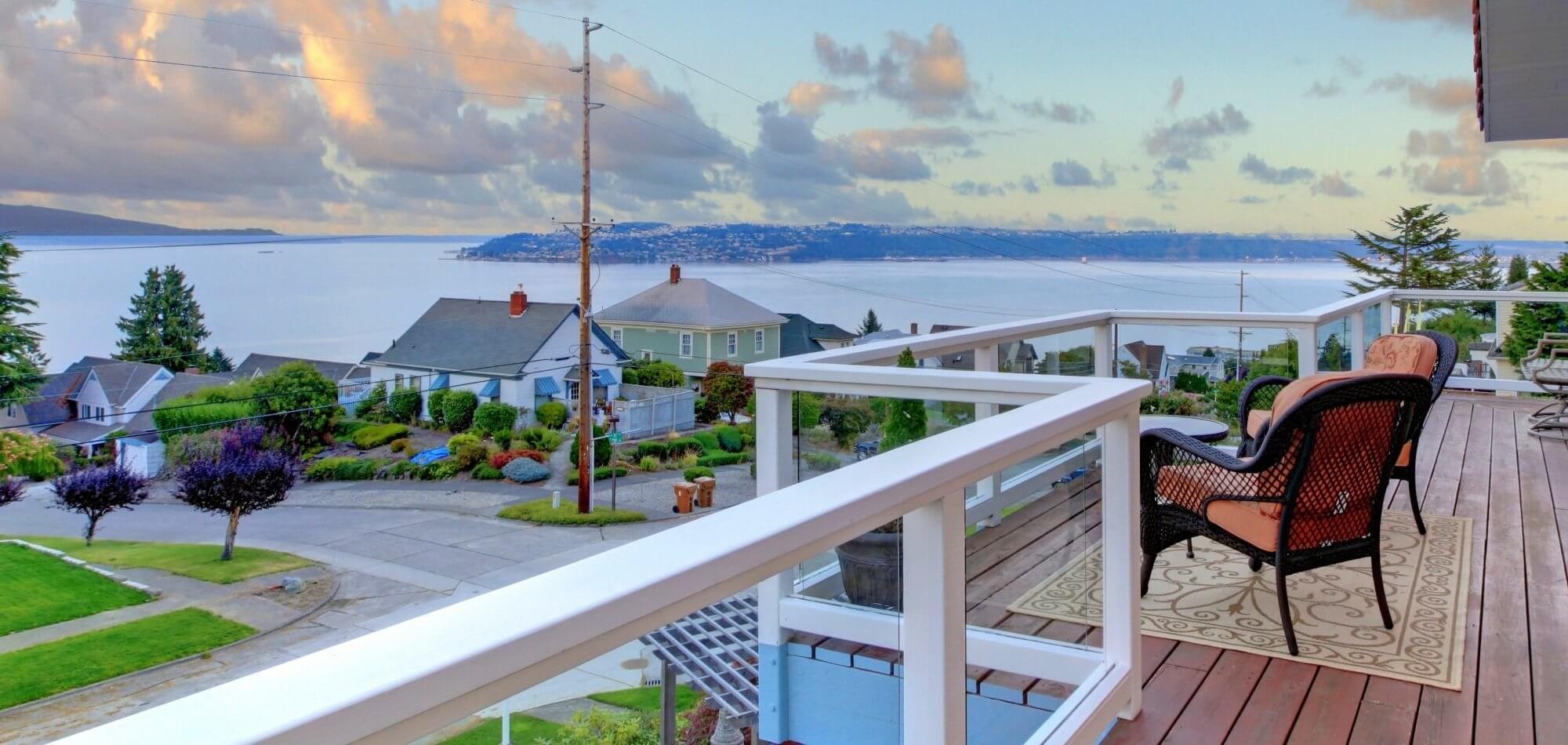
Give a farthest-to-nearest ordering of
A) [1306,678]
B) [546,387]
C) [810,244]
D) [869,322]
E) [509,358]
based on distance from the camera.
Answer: [869,322] → [810,244] → [546,387] → [509,358] → [1306,678]

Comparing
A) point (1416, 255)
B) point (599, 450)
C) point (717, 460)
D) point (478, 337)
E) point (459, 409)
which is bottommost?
point (717, 460)

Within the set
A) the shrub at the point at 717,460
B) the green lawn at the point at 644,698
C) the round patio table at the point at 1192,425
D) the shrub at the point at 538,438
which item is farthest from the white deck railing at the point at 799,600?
the shrub at the point at 538,438

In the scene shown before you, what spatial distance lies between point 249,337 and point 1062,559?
36.5 meters

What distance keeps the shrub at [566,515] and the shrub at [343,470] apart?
4.76 m

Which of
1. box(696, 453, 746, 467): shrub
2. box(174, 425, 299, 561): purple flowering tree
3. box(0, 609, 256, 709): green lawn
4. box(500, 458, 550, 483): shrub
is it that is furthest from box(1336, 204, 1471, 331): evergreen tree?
box(0, 609, 256, 709): green lawn

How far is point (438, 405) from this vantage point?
3192 cm

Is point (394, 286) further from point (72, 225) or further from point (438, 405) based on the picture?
point (72, 225)

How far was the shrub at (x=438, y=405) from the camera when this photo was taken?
3172 cm

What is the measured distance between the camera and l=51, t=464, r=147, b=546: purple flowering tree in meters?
25.3

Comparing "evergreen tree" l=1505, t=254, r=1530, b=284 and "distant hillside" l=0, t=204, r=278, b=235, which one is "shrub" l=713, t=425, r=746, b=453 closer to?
"distant hillside" l=0, t=204, r=278, b=235

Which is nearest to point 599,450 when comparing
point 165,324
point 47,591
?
point 47,591

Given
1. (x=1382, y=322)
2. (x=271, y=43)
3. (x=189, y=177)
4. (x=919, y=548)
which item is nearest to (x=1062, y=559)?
(x=919, y=548)

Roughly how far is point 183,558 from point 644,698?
95.5 feet

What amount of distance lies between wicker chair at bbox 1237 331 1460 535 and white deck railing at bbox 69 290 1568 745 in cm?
189
